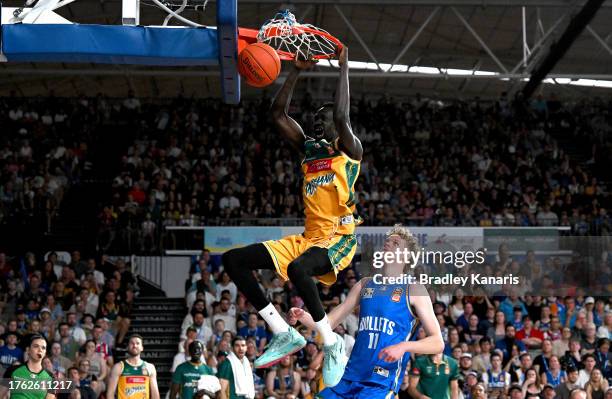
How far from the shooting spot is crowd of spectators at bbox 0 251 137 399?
13555mm

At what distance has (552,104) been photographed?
27219 mm

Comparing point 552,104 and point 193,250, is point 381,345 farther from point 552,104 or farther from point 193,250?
point 552,104

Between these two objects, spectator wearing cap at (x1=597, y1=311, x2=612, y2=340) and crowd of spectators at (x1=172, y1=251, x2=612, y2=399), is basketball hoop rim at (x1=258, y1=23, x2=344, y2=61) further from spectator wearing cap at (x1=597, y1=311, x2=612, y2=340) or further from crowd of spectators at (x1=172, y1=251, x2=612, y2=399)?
spectator wearing cap at (x1=597, y1=311, x2=612, y2=340)

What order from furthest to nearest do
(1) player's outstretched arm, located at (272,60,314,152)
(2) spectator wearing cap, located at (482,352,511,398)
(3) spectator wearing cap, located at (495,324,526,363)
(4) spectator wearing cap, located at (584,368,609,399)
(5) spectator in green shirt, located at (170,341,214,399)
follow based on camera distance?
(3) spectator wearing cap, located at (495,324,526,363) → (2) spectator wearing cap, located at (482,352,511,398) → (4) spectator wearing cap, located at (584,368,609,399) → (5) spectator in green shirt, located at (170,341,214,399) → (1) player's outstretched arm, located at (272,60,314,152)

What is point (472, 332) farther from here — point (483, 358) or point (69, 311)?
point (69, 311)

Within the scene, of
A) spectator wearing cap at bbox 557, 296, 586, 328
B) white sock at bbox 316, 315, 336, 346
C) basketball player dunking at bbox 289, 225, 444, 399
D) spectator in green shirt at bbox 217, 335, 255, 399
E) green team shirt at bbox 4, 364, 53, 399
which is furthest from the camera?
spectator wearing cap at bbox 557, 296, 586, 328

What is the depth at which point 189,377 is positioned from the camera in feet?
41.3

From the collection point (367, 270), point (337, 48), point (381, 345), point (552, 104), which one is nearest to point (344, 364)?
point (381, 345)

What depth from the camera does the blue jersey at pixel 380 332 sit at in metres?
6.57

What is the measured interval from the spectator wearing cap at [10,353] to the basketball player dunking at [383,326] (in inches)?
322

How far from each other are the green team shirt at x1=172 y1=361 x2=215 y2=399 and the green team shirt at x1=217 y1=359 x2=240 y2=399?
0.77ft

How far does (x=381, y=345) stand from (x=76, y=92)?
25612mm

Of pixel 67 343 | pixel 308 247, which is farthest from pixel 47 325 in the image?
pixel 308 247

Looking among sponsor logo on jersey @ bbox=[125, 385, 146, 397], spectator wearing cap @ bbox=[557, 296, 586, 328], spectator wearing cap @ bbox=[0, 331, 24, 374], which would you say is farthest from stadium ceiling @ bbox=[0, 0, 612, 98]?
sponsor logo on jersey @ bbox=[125, 385, 146, 397]
